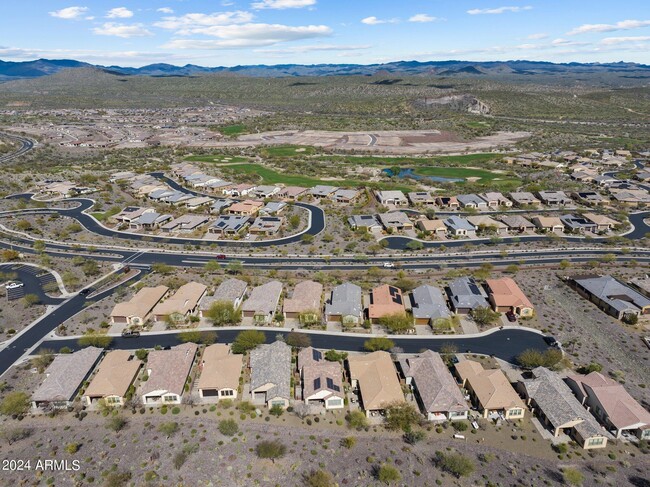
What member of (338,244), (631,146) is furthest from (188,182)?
(631,146)

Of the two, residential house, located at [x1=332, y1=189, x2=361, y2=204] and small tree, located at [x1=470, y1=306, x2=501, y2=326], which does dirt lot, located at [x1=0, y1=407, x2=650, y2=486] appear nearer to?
small tree, located at [x1=470, y1=306, x2=501, y2=326]

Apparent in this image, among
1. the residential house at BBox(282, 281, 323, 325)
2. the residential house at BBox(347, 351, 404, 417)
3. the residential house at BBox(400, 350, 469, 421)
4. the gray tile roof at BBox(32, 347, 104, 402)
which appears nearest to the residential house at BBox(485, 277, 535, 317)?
the residential house at BBox(400, 350, 469, 421)

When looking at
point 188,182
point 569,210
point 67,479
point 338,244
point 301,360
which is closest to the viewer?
point 67,479

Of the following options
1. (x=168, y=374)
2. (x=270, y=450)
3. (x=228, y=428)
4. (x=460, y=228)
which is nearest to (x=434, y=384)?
(x=270, y=450)

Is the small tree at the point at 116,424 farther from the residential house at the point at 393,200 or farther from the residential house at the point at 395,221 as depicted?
the residential house at the point at 393,200

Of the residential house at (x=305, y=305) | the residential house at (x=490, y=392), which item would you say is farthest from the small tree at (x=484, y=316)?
the residential house at (x=305, y=305)

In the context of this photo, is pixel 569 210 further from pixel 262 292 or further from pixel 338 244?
pixel 262 292
